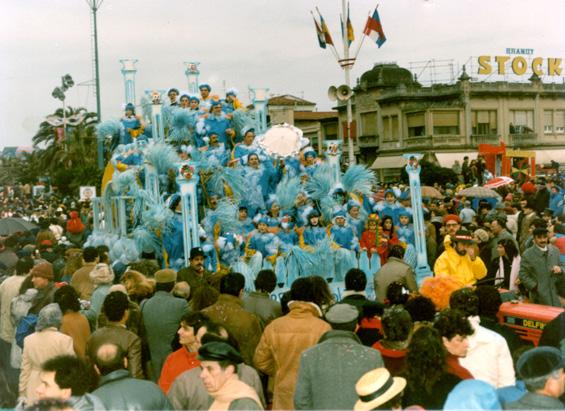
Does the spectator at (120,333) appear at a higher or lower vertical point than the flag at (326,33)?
lower

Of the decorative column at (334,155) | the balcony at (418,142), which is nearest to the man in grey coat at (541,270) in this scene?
the decorative column at (334,155)

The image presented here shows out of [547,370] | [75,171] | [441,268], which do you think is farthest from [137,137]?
[75,171]

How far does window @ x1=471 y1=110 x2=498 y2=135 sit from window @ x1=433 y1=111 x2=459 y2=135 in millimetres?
1083

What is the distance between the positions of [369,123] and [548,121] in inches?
447

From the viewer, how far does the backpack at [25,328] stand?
611 cm

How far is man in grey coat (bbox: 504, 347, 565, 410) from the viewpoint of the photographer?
3201 mm

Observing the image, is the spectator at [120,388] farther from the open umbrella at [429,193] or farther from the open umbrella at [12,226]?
the open umbrella at [429,193]

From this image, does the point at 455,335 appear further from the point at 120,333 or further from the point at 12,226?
the point at 12,226

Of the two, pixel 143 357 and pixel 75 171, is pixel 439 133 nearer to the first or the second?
pixel 75 171

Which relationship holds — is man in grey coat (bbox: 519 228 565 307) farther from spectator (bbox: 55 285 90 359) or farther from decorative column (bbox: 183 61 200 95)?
decorative column (bbox: 183 61 200 95)

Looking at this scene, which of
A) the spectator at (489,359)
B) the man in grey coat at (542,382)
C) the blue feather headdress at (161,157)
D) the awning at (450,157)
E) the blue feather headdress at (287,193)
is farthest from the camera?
the awning at (450,157)

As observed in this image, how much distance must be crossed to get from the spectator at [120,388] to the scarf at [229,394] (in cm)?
43

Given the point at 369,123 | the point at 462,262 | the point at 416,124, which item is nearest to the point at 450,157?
the point at 416,124

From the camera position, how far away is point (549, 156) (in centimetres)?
4203
